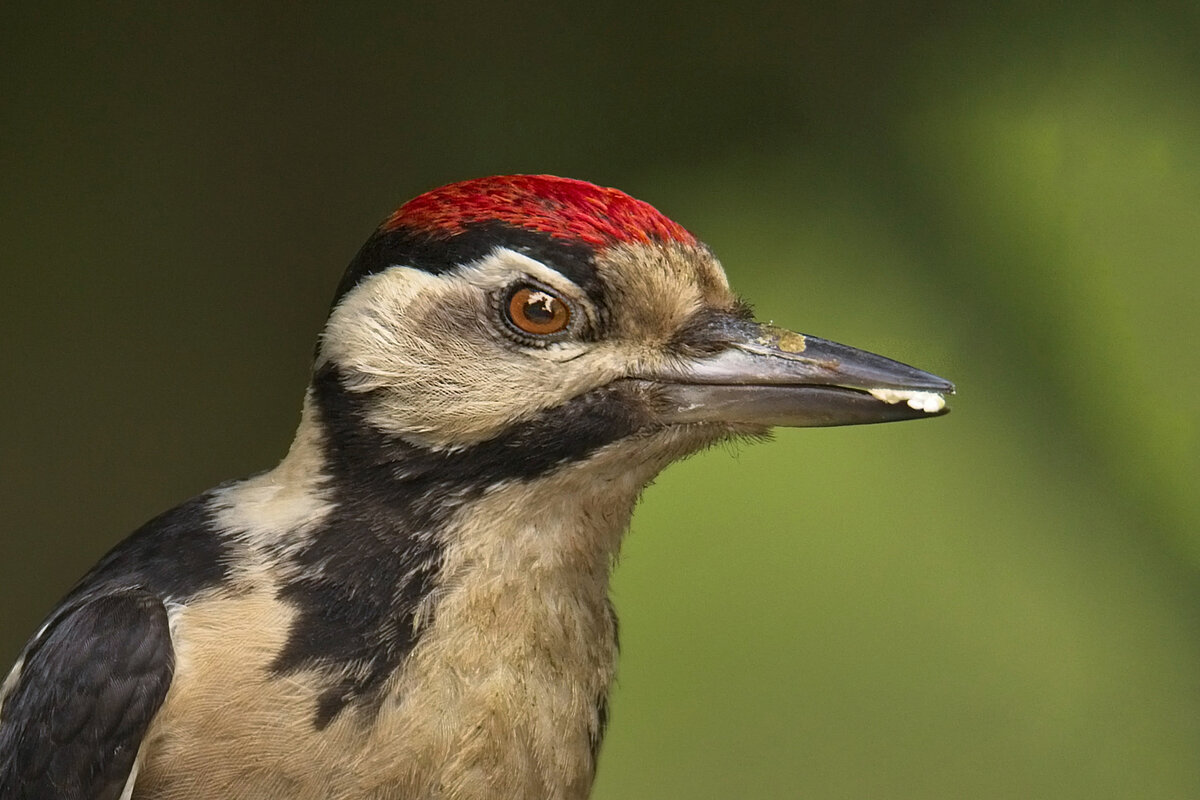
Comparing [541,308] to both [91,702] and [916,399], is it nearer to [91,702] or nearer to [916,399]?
[916,399]

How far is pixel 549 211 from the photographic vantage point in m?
1.16

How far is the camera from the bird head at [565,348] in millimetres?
1140

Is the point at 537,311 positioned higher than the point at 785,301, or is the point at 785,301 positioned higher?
the point at 785,301

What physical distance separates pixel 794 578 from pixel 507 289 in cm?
132

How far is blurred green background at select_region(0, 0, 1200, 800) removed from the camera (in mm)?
2119

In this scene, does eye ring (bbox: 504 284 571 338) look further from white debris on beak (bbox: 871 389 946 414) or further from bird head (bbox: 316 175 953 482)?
white debris on beak (bbox: 871 389 946 414)

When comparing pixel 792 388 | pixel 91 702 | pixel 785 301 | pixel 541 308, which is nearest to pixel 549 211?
pixel 541 308

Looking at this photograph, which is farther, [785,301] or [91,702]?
[785,301]

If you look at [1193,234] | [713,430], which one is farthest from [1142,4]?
[713,430]

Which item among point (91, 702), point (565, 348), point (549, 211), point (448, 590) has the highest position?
point (549, 211)

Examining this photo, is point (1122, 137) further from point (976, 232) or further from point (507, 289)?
point (507, 289)

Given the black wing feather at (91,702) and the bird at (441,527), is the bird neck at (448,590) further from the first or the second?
the black wing feather at (91,702)

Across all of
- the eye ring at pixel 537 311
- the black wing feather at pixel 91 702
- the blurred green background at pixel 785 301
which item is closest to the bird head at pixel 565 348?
the eye ring at pixel 537 311

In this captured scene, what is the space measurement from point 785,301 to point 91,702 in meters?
1.40
